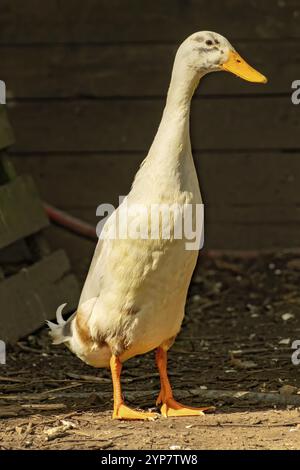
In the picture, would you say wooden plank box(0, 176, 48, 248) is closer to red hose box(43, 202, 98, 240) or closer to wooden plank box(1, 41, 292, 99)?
red hose box(43, 202, 98, 240)

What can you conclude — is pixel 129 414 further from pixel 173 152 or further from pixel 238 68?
pixel 238 68

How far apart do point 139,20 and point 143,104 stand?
613 millimetres

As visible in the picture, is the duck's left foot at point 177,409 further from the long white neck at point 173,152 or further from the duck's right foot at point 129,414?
the long white neck at point 173,152

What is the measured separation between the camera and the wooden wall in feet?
25.1

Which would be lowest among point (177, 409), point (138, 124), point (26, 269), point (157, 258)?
point (177, 409)

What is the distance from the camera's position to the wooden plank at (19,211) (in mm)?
6695

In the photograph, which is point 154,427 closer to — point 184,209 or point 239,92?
point 184,209

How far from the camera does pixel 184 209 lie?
453 centimetres

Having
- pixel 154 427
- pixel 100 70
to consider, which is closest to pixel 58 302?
pixel 100 70

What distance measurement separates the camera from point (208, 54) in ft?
15.2

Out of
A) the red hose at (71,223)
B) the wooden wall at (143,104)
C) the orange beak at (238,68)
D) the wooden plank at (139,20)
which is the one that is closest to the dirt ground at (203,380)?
the wooden wall at (143,104)

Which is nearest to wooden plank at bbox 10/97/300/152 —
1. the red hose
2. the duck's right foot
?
the red hose

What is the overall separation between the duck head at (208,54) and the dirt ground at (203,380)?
155cm

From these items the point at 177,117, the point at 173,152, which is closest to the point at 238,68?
the point at 177,117
